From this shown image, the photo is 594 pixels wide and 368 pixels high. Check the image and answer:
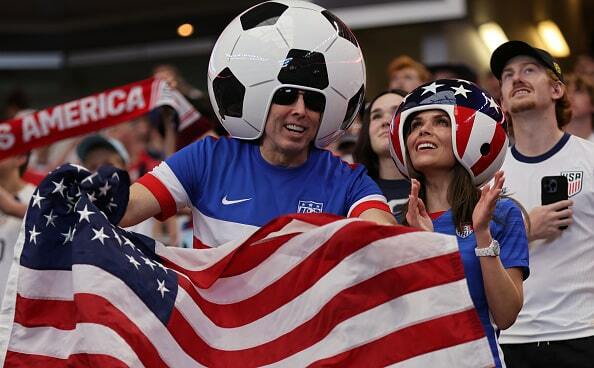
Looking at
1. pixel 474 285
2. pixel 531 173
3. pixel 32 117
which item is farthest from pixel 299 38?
pixel 32 117

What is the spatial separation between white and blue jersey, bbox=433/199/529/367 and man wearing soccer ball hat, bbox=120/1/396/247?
318 millimetres

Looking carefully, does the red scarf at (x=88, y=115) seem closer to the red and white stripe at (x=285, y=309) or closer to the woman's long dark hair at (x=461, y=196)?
the woman's long dark hair at (x=461, y=196)

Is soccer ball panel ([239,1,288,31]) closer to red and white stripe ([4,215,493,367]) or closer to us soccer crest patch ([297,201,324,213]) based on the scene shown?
us soccer crest patch ([297,201,324,213])

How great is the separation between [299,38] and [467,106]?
792 mm

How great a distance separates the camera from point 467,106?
5102 mm

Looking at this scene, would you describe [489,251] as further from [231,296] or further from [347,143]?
[347,143]

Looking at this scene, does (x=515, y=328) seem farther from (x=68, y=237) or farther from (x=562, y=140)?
(x=68, y=237)

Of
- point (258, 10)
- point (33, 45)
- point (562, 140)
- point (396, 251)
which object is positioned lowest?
point (396, 251)

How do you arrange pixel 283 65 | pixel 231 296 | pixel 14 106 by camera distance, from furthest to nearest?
1. pixel 14 106
2. pixel 283 65
3. pixel 231 296

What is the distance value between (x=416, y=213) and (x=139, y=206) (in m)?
1.11

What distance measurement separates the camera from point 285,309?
4570 millimetres

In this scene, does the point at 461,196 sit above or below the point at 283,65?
below

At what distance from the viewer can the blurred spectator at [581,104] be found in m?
8.83

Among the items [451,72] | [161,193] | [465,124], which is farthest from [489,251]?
[451,72]
